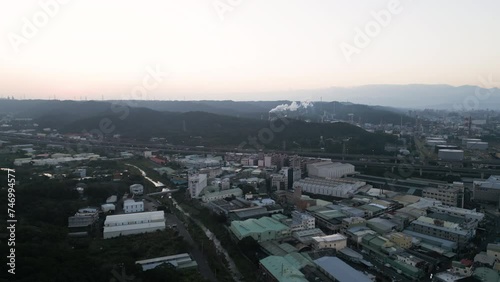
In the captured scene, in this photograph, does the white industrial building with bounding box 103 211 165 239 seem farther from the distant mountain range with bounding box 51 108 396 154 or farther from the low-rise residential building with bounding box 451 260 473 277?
the distant mountain range with bounding box 51 108 396 154

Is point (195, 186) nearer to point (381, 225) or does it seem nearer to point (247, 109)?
point (381, 225)

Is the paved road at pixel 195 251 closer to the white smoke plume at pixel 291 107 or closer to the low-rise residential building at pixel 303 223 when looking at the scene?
the low-rise residential building at pixel 303 223

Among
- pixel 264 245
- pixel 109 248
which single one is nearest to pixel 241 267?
pixel 264 245

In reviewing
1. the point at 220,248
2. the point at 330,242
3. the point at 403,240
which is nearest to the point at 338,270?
the point at 330,242

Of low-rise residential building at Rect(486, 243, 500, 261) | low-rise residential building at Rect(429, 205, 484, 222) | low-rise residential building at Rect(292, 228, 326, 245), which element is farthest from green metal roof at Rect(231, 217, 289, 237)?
low-rise residential building at Rect(429, 205, 484, 222)

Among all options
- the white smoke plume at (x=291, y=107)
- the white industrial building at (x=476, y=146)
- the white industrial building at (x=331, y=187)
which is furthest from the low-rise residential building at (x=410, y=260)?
the white smoke plume at (x=291, y=107)
